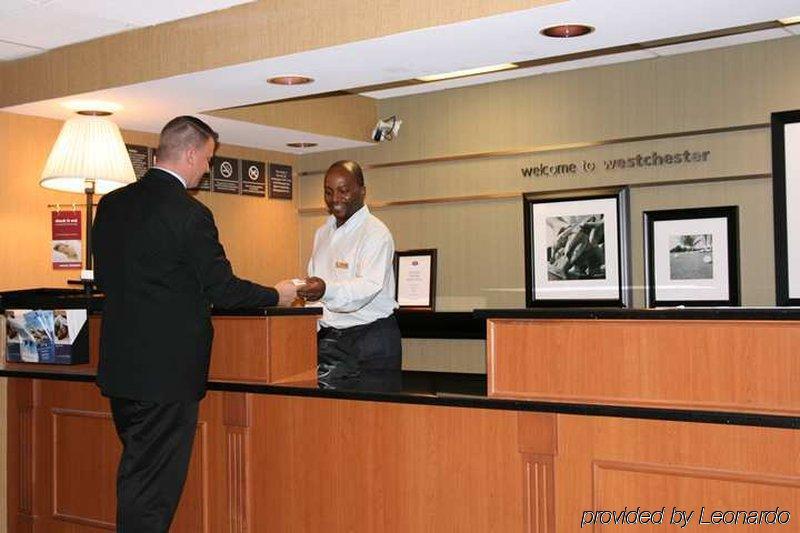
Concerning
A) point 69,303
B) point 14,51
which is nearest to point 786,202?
point 69,303

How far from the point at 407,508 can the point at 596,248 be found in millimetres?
2961

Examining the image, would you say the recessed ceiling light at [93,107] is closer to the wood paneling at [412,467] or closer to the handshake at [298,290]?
the wood paneling at [412,467]

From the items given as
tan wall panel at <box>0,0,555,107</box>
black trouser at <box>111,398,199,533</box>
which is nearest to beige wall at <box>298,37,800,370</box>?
tan wall panel at <box>0,0,555,107</box>

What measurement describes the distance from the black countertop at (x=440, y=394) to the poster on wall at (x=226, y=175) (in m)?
2.52

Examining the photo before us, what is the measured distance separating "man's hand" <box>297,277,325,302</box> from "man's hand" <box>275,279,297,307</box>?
0.36 feet

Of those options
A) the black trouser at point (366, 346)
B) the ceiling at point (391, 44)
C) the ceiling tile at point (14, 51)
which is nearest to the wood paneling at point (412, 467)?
the black trouser at point (366, 346)

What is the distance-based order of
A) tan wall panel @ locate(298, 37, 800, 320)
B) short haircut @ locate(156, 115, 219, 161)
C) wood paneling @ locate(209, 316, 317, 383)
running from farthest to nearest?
tan wall panel @ locate(298, 37, 800, 320)
wood paneling @ locate(209, 316, 317, 383)
short haircut @ locate(156, 115, 219, 161)

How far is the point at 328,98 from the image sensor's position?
6.99m

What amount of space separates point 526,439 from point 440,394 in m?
A: 0.41

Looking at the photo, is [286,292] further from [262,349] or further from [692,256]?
[692,256]

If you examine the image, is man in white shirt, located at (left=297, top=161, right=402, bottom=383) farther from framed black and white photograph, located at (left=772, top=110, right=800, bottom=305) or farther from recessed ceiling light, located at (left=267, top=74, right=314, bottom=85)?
framed black and white photograph, located at (left=772, top=110, right=800, bottom=305)

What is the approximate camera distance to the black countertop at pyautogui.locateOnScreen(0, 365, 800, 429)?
3.16 meters

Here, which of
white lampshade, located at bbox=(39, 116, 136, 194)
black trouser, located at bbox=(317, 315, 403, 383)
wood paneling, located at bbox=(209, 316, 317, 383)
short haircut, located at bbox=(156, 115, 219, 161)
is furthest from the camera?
white lampshade, located at bbox=(39, 116, 136, 194)

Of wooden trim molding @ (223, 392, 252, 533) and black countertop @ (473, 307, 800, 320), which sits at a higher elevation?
black countertop @ (473, 307, 800, 320)
